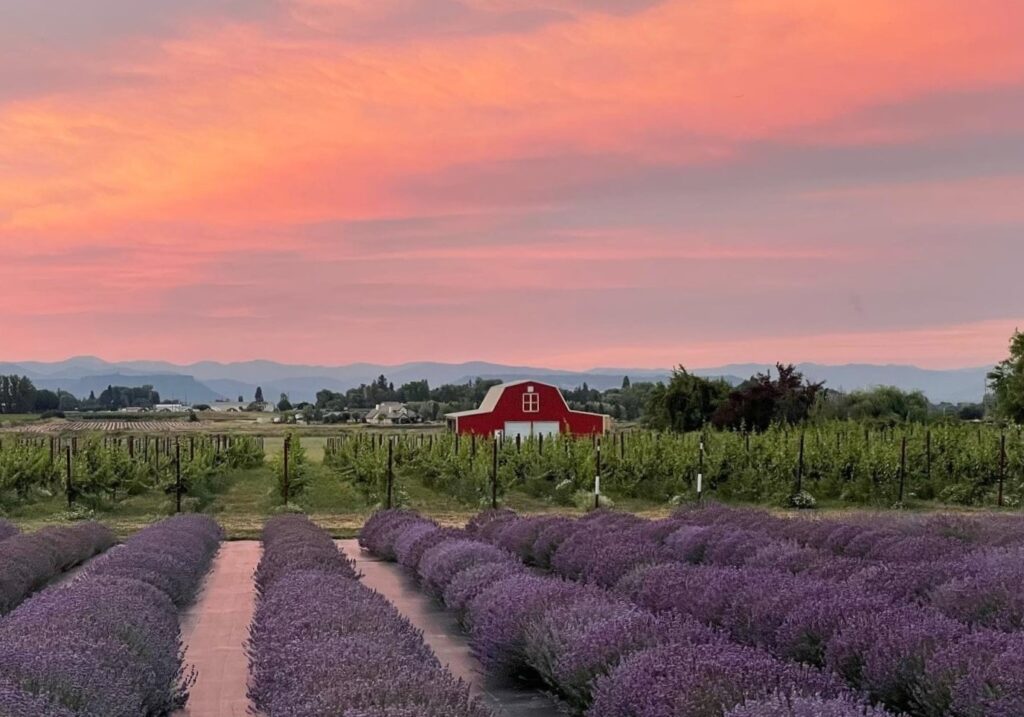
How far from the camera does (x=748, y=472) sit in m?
26.2

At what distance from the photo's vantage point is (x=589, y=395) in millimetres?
119500

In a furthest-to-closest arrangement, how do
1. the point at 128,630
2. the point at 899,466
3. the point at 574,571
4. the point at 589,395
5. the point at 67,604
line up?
the point at 589,395 < the point at 899,466 < the point at 574,571 < the point at 67,604 < the point at 128,630

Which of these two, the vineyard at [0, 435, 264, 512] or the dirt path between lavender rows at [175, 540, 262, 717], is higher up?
the vineyard at [0, 435, 264, 512]

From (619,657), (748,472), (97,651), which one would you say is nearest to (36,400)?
(748,472)

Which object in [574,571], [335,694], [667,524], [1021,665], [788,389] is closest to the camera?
[335,694]

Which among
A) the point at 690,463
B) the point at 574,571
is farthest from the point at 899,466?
the point at 574,571

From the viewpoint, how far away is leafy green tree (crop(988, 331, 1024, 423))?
46000mm

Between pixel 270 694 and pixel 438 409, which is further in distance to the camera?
pixel 438 409

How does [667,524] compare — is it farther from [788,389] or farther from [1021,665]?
[788,389]

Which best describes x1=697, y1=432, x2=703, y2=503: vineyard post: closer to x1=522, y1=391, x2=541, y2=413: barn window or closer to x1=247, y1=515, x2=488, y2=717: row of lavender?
x1=247, y1=515, x2=488, y2=717: row of lavender

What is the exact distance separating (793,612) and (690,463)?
64.7 feet

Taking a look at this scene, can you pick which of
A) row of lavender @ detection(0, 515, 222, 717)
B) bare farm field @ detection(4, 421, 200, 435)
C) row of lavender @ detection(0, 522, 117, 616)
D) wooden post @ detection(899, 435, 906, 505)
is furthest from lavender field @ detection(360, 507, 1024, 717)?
bare farm field @ detection(4, 421, 200, 435)

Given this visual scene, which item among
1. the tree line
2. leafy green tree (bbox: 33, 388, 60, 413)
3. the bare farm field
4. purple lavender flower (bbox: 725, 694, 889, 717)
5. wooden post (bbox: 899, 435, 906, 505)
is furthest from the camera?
leafy green tree (bbox: 33, 388, 60, 413)

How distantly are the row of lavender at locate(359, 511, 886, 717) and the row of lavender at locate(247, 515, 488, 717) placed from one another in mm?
699
